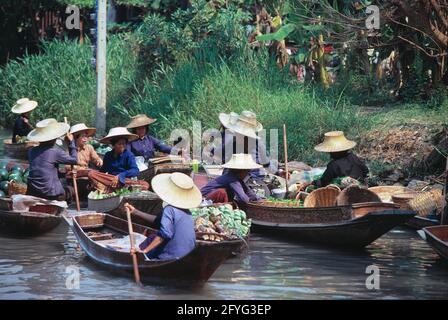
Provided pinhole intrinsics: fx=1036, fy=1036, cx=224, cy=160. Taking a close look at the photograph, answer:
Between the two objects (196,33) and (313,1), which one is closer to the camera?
(313,1)

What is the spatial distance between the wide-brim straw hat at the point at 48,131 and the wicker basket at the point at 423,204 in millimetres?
4671

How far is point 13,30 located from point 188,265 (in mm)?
21776

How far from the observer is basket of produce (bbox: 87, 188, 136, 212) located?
13445mm

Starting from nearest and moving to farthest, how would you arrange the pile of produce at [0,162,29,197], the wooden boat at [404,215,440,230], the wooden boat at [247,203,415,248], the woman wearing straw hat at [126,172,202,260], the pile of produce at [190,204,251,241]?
1. the woman wearing straw hat at [126,172,202,260]
2. the pile of produce at [190,204,251,241]
3. the wooden boat at [247,203,415,248]
4. the wooden boat at [404,215,440,230]
5. the pile of produce at [0,162,29,197]

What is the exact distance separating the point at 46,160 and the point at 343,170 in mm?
3917

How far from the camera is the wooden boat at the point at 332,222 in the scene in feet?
39.4

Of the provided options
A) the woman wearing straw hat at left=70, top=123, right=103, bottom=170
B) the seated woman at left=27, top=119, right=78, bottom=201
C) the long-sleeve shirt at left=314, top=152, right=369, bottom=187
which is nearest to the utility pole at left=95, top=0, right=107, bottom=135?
the woman wearing straw hat at left=70, top=123, right=103, bottom=170

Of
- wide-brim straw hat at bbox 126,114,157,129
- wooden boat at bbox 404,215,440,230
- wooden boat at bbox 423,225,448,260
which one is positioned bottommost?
wooden boat at bbox 404,215,440,230

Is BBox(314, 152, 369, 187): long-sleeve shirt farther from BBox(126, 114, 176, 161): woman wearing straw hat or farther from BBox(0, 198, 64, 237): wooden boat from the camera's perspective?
BBox(0, 198, 64, 237): wooden boat

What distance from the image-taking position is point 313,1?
1719cm

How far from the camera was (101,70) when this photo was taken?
69.7 feet

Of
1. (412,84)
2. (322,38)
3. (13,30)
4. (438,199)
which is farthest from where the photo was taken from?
(13,30)
